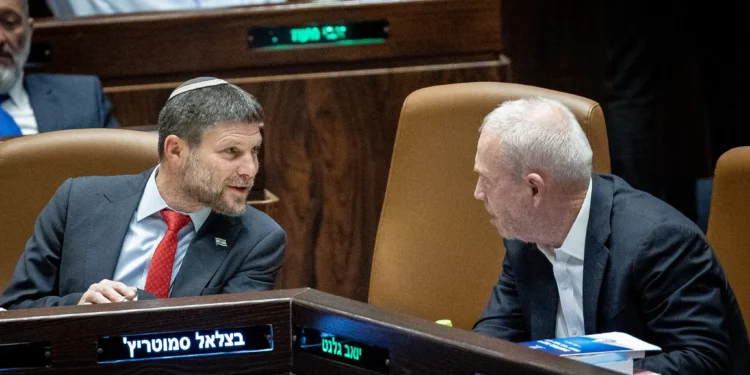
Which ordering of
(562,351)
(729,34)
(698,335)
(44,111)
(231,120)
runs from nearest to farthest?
(562,351) → (698,335) → (231,120) → (44,111) → (729,34)

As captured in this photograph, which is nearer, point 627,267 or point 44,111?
point 627,267

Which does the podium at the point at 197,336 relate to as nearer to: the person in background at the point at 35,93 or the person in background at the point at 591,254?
the person in background at the point at 591,254

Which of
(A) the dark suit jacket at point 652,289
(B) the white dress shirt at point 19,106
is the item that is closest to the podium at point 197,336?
(A) the dark suit jacket at point 652,289

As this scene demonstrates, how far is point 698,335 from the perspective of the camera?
1.74 m

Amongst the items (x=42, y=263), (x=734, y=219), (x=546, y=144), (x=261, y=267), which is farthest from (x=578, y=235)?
(x=42, y=263)

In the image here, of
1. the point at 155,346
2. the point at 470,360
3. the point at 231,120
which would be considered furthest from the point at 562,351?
the point at 231,120

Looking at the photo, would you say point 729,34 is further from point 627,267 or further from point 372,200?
point 627,267

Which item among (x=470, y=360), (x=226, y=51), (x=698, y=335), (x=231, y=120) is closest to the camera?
(x=470, y=360)

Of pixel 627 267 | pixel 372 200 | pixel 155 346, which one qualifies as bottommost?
pixel 372 200

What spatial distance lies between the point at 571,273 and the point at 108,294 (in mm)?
769

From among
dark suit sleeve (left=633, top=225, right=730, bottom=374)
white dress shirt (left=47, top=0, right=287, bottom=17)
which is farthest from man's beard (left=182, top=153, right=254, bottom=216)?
white dress shirt (left=47, top=0, right=287, bottom=17)

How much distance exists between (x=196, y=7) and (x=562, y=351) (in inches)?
94.2

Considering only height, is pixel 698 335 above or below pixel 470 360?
below

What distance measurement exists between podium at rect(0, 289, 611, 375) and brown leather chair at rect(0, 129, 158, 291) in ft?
3.53
